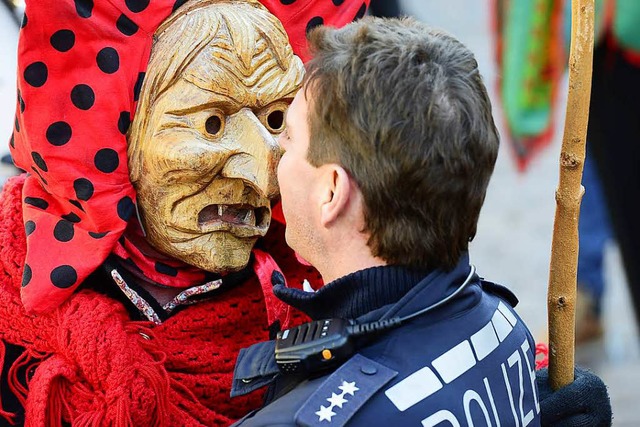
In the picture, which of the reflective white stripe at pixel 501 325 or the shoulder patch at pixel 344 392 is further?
the reflective white stripe at pixel 501 325

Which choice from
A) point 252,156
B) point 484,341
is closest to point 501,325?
point 484,341

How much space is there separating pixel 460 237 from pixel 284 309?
0.50m

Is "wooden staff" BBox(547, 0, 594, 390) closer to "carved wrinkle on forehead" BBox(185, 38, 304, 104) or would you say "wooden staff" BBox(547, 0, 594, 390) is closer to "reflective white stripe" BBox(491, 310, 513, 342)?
"reflective white stripe" BBox(491, 310, 513, 342)

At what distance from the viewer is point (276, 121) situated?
Result: 1.88 meters

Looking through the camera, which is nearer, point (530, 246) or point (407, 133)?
point (407, 133)

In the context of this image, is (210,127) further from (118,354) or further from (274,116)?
(118,354)

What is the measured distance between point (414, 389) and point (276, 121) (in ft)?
2.24

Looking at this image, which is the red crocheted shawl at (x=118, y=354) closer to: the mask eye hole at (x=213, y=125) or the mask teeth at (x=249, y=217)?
the mask teeth at (x=249, y=217)

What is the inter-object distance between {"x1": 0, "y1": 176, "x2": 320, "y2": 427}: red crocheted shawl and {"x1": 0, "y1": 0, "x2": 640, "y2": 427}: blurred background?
1775mm

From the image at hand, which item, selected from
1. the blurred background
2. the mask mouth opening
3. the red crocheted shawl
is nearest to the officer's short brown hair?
the mask mouth opening

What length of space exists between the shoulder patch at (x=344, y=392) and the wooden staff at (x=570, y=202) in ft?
1.83

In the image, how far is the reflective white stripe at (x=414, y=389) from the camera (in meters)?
1.36

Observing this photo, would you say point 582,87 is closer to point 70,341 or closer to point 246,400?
point 246,400

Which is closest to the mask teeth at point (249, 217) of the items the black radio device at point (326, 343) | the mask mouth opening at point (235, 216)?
the mask mouth opening at point (235, 216)
